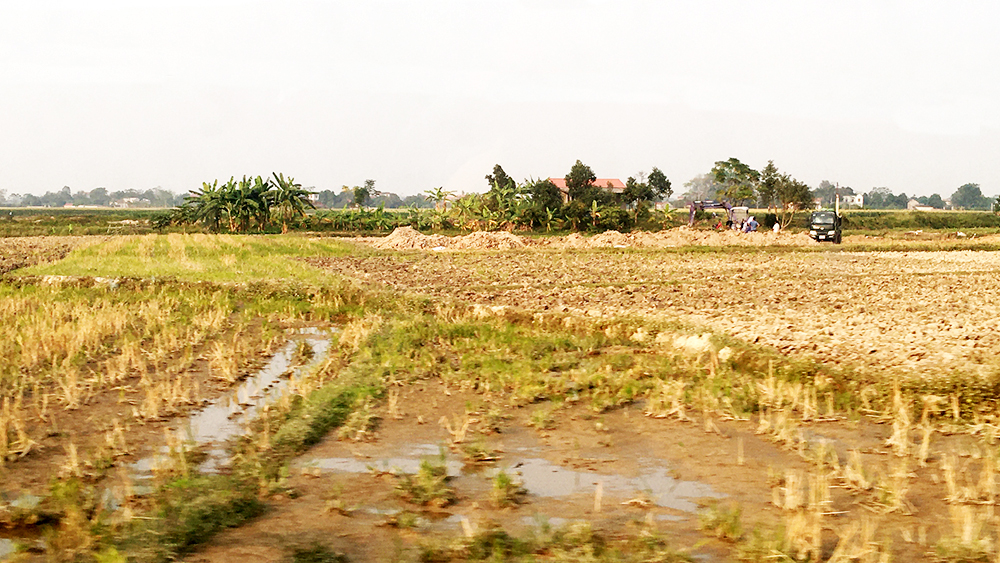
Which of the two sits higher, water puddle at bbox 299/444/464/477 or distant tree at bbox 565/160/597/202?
distant tree at bbox 565/160/597/202

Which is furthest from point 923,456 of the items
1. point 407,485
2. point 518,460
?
point 407,485

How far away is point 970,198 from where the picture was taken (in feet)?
509

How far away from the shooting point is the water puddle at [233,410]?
584 cm

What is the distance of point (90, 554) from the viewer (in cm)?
419

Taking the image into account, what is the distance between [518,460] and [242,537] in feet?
6.92

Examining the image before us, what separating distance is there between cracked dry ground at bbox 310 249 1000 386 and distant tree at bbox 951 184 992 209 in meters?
144

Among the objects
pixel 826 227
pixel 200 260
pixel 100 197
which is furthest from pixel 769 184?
pixel 100 197

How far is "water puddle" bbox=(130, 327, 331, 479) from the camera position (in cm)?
584

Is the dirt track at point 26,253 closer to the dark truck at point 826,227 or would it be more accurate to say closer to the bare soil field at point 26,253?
the bare soil field at point 26,253

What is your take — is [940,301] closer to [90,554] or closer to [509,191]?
[90,554]

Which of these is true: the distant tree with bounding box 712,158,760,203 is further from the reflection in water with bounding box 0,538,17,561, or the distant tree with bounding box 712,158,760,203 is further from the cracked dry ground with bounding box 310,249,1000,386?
the reflection in water with bounding box 0,538,17,561

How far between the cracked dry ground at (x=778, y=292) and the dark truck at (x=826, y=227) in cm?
999

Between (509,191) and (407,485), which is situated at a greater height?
(509,191)

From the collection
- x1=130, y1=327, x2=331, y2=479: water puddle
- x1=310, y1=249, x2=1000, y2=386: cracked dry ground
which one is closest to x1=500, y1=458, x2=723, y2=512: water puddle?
x1=130, y1=327, x2=331, y2=479: water puddle
